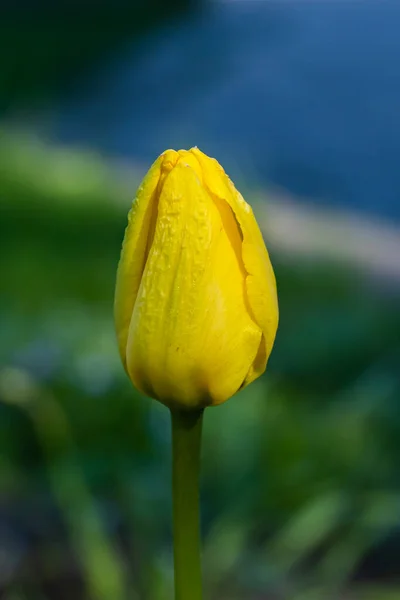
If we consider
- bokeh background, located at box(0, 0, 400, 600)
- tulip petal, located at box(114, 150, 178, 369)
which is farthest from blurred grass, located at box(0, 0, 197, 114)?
tulip petal, located at box(114, 150, 178, 369)

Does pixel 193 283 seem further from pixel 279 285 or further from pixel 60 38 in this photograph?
pixel 60 38

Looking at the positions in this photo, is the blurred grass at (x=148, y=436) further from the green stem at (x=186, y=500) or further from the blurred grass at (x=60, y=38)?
the green stem at (x=186, y=500)

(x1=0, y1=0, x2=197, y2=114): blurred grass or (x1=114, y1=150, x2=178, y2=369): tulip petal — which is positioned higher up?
(x1=0, y1=0, x2=197, y2=114): blurred grass

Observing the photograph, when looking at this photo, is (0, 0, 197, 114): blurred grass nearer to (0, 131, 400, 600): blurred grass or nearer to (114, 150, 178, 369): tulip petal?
(0, 131, 400, 600): blurred grass

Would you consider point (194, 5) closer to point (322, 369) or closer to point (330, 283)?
point (330, 283)

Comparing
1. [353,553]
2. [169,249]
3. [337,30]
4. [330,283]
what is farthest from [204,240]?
[337,30]

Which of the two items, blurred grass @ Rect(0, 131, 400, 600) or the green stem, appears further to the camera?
blurred grass @ Rect(0, 131, 400, 600)
